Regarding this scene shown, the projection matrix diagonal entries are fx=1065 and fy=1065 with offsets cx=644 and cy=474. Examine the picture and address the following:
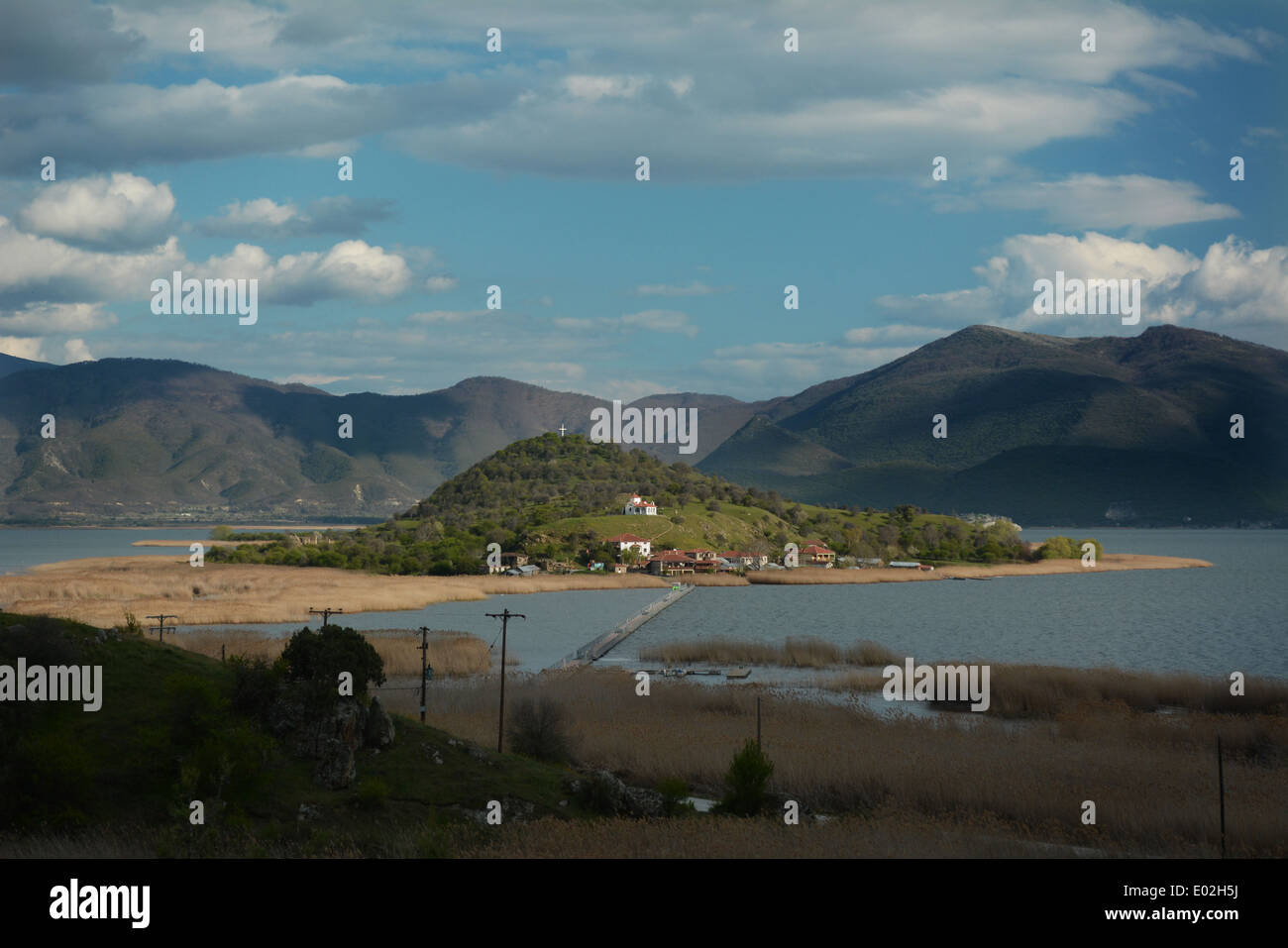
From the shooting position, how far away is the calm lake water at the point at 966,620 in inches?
2847

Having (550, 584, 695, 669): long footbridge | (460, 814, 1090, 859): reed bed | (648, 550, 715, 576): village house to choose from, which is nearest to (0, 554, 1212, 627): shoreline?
(648, 550, 715, 576): village house

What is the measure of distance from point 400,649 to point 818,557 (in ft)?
399

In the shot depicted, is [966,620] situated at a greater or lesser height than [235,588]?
lesser

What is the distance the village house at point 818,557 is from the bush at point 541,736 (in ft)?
469

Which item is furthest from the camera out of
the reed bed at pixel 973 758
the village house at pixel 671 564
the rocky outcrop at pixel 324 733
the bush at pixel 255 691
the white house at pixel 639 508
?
the white house at pixel 639 508

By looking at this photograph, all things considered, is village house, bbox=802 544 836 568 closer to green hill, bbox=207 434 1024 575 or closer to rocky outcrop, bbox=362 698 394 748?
→ green hill, bbox=207 434 1024 575

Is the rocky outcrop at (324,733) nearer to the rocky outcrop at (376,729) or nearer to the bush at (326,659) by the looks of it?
the rocky outcrop at (376,729)

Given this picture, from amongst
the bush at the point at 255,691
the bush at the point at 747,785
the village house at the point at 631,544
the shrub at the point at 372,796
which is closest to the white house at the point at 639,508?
the village house at the point at 631,544

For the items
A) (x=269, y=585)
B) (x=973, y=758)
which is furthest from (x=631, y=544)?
(x=973, y=758)

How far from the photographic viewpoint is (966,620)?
319 feet

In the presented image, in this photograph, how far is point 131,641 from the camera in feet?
91.0

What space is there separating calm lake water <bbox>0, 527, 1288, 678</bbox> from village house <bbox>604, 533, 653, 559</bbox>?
23816mm

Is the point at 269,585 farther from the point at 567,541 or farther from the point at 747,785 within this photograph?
the point at 747,785
